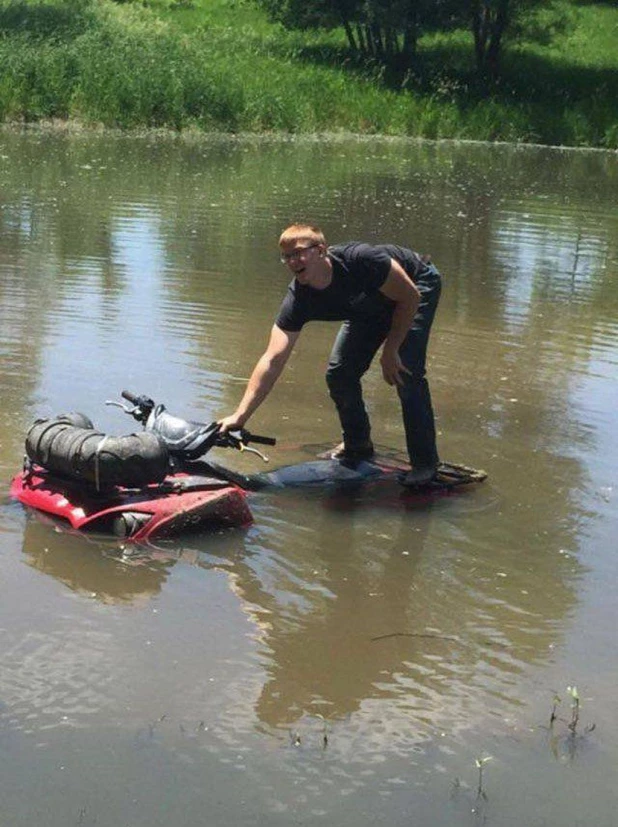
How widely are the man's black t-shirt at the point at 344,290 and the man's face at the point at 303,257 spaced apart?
137 mm

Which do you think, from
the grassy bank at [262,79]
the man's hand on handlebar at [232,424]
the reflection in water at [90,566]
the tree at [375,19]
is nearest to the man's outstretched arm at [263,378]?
the man's hand on handlebar at [232,424]

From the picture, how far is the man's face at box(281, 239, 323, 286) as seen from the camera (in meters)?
7.68

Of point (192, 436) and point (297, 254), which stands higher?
point (297, 254)

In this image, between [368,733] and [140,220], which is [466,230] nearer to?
[140,220]

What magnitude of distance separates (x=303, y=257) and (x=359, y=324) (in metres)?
0.78

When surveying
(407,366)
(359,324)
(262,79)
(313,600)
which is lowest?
(262,79)

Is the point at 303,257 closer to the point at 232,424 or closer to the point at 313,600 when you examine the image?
the point at 232,424

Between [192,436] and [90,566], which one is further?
[192,436]

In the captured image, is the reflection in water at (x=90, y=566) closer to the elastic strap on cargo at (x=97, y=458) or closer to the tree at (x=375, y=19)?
the elastic strap on cargo at (x=97, y=458)

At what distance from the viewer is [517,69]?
154ft

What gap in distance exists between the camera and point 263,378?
784cm

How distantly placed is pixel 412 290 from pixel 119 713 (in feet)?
10.8

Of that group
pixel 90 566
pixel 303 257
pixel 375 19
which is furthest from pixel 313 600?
pixel 375 19

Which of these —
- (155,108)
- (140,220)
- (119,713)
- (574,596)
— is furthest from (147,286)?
(155,108)
